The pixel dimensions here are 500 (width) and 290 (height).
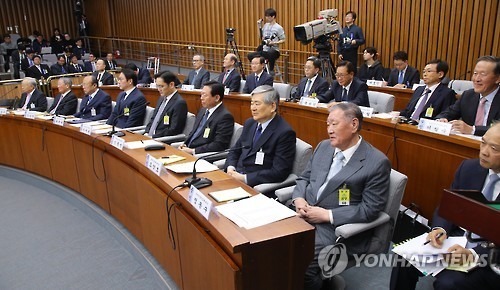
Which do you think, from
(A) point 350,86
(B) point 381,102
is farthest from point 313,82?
(B) point 381,102

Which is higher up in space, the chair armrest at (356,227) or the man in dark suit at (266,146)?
the man in dark suit at (266,146)

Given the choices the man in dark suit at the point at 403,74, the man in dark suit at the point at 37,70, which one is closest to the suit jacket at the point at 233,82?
the man in dark suit at the point at 403,74

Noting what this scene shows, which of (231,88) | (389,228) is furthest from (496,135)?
(231,88)

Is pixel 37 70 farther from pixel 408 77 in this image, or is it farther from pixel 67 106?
pixel 408 77

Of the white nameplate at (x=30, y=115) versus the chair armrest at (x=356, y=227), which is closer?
the chair armrest at (x=356, y=227)

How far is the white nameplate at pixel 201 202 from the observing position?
1.63 metres

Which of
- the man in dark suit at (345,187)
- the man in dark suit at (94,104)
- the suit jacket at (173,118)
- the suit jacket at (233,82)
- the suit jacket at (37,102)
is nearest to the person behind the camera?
the man in dark suit at (345,187)

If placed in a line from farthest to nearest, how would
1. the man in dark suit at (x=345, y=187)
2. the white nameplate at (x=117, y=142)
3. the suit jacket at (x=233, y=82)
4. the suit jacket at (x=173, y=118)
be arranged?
the suit jacket at (x=233, y=82) → the suit jacket at (x=173, y=118) → the white nameplate at (x=117, y=142) → the man in dark suit at (x=345, y=187)

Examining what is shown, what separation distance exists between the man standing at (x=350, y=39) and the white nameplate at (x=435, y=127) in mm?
4379

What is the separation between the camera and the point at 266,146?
2.72m

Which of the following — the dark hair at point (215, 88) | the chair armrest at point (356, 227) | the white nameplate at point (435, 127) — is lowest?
the chair armrest at point (356, 227)

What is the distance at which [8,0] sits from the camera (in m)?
13.3

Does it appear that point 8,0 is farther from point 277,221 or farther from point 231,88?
point 277,221

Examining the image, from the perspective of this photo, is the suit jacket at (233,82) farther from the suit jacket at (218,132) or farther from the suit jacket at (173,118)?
the suit jacket at (218,132)
